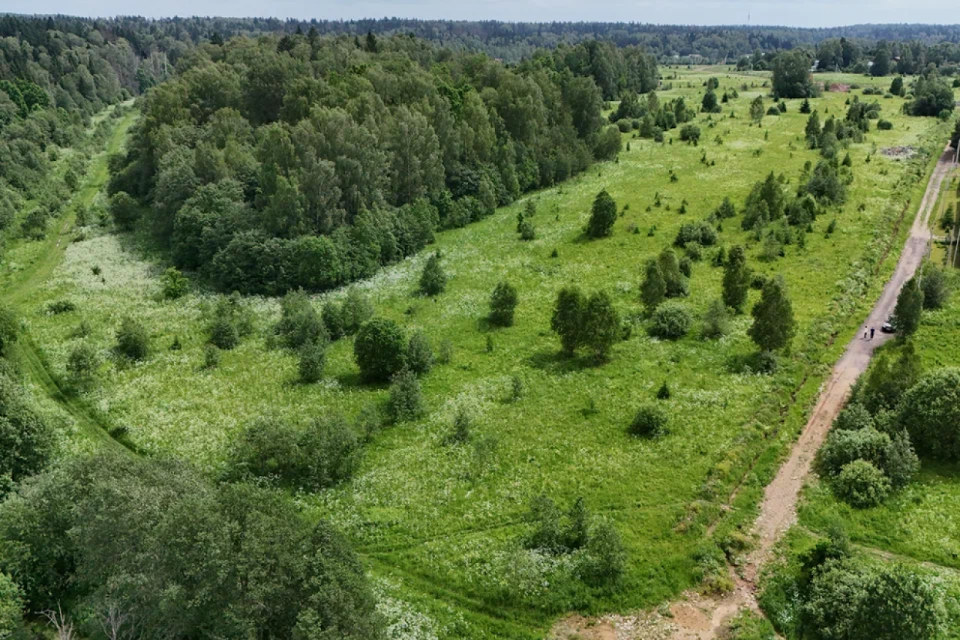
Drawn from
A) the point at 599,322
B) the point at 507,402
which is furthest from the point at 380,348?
the point at 599,322

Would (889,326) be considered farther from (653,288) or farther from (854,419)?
(653,288)

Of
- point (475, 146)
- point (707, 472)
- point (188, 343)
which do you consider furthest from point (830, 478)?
point (475, 146)

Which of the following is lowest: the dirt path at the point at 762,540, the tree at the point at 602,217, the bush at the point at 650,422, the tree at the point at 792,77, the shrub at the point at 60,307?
the dirt path at the point at 762,540

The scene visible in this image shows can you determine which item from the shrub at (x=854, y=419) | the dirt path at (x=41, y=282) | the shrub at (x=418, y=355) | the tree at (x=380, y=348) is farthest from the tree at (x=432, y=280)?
the shrub at (x=854, y=419)

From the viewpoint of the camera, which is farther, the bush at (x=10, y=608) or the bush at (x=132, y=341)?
the bush at (x=132, y=341)

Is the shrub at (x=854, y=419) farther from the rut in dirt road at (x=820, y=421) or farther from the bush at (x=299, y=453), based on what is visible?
the bush at (x=299, y=453)

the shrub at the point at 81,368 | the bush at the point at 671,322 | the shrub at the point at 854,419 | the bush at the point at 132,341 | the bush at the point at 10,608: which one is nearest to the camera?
the bush at the point at 10,608

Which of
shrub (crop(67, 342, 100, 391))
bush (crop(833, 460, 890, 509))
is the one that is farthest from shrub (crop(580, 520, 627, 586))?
shrub (crop(67, 342, 100, 391))
